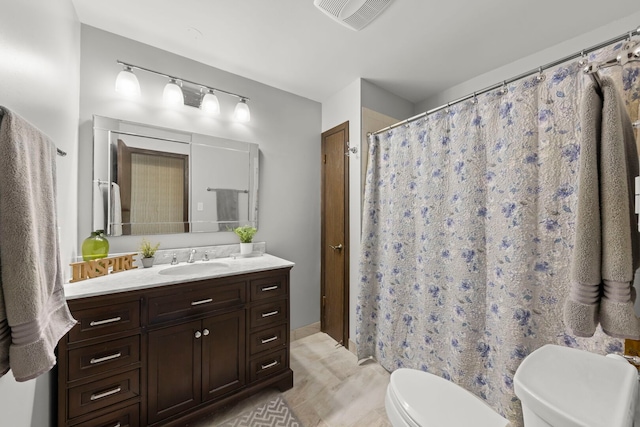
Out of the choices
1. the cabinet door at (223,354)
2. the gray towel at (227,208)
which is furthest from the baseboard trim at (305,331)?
the gray towel at (227,208)

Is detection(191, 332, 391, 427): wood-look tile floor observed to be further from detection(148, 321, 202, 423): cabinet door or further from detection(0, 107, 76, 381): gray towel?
detection(0, 107, 76, 381): gray towel

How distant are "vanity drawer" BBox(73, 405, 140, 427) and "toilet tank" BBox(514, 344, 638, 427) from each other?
1.71 meters

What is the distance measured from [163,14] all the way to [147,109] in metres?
0.63

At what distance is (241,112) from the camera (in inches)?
82.7

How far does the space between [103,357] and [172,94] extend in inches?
67.0

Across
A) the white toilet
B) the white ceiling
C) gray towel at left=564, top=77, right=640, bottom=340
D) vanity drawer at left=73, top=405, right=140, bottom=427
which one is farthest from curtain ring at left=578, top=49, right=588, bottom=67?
vanity drawer at left=73, top=405, right=140, bottom=427

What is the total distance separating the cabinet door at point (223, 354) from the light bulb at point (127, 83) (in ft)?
5.26

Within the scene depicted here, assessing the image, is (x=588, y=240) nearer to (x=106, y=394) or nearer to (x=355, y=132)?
(x=355, y=132)

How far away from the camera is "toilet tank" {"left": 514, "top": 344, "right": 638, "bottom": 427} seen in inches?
18.7

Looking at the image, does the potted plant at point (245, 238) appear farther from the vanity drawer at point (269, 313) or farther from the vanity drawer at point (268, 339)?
the vanity drawer at point (268, 339)

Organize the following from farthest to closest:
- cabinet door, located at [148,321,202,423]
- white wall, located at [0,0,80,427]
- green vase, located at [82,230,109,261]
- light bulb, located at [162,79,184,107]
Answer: light bulb, located at [162,79,184,107], green vase, located at [82,230,109,261], cabinet door, located at [148,321,202,423], white wall, located at [0,0,80,427]

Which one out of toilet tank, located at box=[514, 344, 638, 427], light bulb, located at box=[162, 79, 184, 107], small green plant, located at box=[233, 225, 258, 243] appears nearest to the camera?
toilet tank, located at box=[514, 344, 638, 427]

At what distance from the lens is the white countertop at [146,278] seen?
120cm

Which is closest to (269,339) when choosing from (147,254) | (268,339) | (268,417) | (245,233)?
(268,339)
